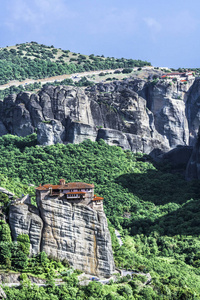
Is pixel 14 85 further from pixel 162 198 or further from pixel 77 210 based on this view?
pixel 77 210

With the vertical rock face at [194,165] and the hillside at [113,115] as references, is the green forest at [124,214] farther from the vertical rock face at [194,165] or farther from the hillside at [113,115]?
the hillside at [113,115]

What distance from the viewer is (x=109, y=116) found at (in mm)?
134875

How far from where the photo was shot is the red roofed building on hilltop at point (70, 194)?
7025 cm

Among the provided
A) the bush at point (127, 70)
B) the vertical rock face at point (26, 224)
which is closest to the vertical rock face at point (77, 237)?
the vertical rock face at point (26, 224)

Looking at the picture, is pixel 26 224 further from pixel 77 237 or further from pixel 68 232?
pixel 77 237

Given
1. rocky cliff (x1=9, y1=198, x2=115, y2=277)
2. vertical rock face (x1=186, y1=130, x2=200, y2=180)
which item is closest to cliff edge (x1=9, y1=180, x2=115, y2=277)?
rocky cliff (x1=9, y1=198, x2=115, y2=277)

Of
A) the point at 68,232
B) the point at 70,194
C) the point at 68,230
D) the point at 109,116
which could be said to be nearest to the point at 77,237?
the point at 68,232

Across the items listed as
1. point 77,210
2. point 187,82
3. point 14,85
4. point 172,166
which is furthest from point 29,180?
point 14,85

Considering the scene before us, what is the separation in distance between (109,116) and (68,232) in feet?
218

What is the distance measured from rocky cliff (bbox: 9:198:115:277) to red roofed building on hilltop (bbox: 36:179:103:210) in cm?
49

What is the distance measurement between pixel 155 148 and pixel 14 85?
57367 mm

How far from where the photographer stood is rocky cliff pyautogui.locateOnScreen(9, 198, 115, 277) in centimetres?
6869

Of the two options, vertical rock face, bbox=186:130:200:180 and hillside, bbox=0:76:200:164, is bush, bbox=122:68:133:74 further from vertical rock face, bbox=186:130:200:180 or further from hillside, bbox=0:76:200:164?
vertical rock face, bbox=186:130:200:180

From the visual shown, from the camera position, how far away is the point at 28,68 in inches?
7534
